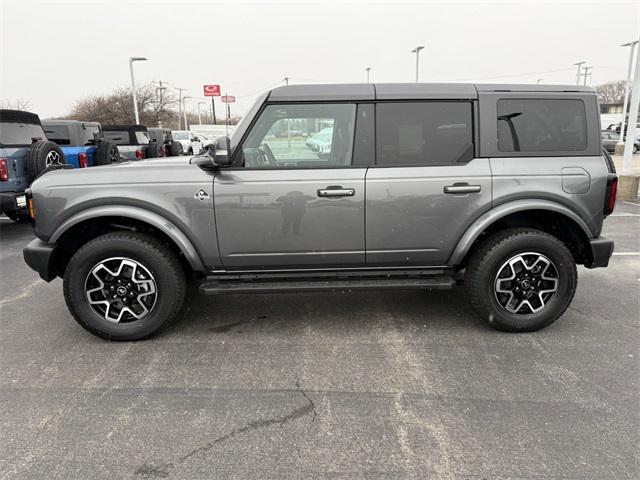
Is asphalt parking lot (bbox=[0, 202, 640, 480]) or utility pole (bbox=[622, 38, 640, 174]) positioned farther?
utility pole (bbox=[622, 38, 640, 174])

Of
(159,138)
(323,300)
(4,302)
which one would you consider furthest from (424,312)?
(159,138)

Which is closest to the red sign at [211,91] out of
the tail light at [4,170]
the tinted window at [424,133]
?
the tail light at [4,170]

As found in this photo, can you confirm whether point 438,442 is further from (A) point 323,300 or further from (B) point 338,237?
(A) point 323,300

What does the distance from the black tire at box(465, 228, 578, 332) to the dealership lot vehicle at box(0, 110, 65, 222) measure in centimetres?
665

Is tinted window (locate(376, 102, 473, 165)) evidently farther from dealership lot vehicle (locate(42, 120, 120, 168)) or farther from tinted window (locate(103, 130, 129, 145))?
tinted window (locate(103, 130, 129, 145))

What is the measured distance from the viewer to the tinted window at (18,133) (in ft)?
25.4

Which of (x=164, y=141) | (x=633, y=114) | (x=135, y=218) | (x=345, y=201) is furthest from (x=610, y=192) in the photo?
(x=164, y=141)

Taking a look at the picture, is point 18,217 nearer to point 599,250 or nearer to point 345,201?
point 345,201

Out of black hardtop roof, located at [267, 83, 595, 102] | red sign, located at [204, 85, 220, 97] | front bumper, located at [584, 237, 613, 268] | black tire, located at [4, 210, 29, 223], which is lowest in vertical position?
black tire, located at [4, 210, 29, 223]

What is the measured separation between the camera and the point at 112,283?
12.0ft

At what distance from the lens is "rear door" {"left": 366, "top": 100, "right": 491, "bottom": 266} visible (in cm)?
356

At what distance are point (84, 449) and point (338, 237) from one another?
2.14m

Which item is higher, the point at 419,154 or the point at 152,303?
the point at 419,154

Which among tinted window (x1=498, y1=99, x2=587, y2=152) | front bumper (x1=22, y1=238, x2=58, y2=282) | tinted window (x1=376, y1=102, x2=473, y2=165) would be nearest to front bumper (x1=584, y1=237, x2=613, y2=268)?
tinted window (x1=498, y1=99, x2=587, y2=152)
